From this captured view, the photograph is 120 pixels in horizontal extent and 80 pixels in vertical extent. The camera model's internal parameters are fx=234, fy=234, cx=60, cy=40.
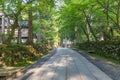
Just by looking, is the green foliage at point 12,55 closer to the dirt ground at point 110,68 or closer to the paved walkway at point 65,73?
the paved walkway at point 65,73

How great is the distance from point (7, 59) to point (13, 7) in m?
5.43

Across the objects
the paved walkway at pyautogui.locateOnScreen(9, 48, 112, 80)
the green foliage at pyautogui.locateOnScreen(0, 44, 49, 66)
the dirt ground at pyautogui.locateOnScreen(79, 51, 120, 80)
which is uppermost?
the green foliage at pyautogui.locateOnScreen(0, 44, 49, 66)

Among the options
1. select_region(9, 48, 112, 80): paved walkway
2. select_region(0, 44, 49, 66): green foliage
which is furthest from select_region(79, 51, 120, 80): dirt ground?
select_region(0, 44, 49, 66): green foliage

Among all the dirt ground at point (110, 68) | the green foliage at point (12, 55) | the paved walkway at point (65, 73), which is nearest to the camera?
the paved walkway at point (65, 73)

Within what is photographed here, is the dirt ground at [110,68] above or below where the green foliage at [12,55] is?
below

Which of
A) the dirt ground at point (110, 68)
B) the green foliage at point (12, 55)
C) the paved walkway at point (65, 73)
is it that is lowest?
the dirt ground at point (110, 68)

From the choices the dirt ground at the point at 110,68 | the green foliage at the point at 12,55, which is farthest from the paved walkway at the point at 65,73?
the green foliage at the point at 12,55

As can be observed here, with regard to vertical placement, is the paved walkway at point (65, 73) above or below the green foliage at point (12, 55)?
below

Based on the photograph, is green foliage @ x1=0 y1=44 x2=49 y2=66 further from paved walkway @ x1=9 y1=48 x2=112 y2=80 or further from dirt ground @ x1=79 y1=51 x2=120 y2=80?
dirt ground @ x1=79 y1=51 x2=120 y2=80

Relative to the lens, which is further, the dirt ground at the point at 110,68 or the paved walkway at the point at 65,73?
the dirt ground at the point at 110,68

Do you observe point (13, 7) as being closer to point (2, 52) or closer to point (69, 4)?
point (2, 52)

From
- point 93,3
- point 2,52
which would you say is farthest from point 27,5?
point 93,3

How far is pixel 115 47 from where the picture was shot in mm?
22391

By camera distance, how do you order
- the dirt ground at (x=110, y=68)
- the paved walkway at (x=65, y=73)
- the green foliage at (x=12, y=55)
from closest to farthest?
the paved walkway at (x=65, y=73) < the dirt ground at (x=110, y=68) < the green foliage at (x=12, y=55)
